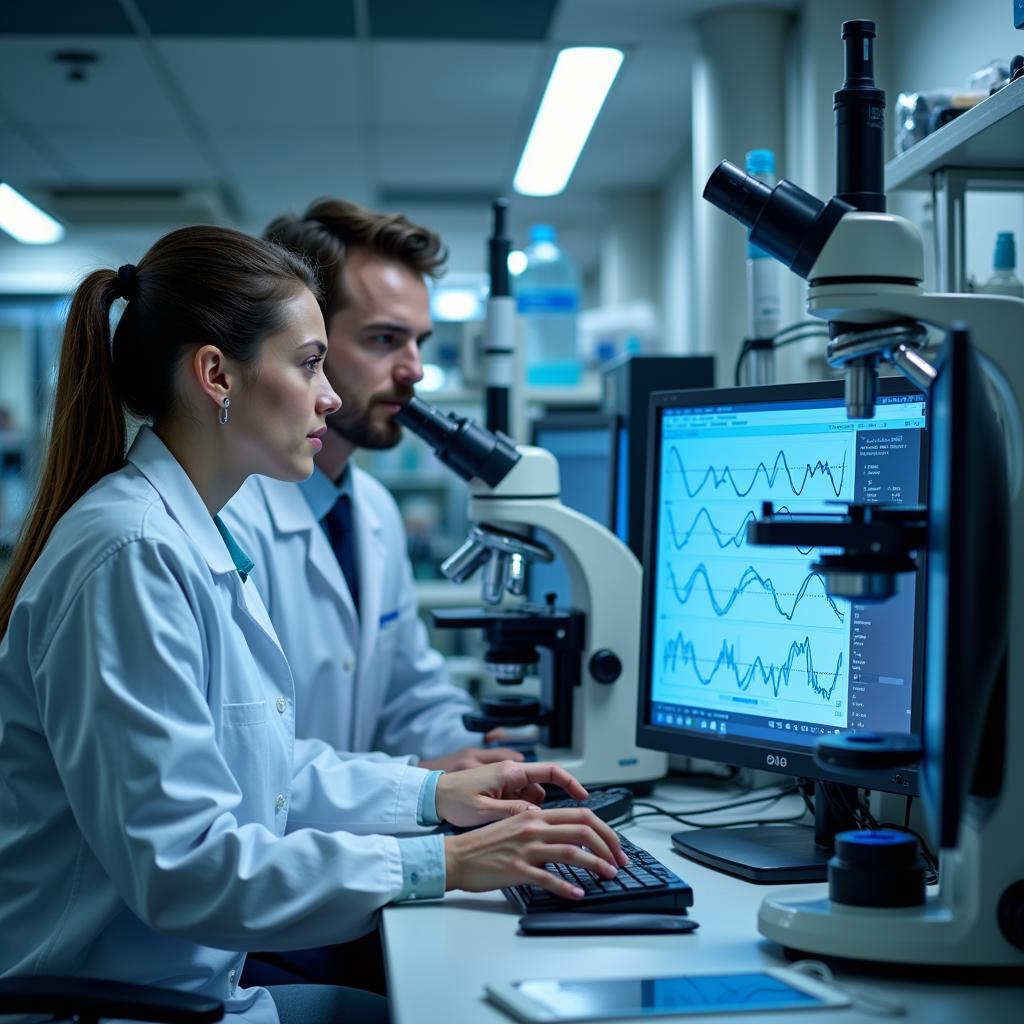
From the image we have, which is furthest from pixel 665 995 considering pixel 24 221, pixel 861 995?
pixel 24 221

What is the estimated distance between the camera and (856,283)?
2.83 ft

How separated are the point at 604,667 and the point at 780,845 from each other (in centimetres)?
41

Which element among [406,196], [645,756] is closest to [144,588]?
[645,756]

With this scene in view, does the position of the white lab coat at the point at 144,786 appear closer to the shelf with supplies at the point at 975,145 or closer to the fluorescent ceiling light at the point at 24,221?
the shelf with supplies at the point at 975,145

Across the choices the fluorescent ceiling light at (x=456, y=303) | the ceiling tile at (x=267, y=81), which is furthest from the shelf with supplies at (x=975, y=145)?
the fluorescent ceiling light at (x=456, y=303)

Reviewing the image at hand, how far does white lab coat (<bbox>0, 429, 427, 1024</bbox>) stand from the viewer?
91cm

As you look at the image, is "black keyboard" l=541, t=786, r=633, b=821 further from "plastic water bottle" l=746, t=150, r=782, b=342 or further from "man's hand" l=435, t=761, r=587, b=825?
"plastic water bottle" l=746, t=150, r=782, b=342

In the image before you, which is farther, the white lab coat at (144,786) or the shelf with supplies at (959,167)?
the shelf with supplies at (959,167)

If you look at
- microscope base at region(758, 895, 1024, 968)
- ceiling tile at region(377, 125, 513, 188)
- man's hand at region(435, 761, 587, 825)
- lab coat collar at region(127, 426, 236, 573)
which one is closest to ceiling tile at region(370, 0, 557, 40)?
ceiling tile at region(377, 125, 513, 188)

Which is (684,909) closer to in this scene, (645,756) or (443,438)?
(645,756)

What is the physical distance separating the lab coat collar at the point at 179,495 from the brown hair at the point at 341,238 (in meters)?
0.69

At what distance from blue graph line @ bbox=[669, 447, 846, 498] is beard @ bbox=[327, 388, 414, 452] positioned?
63 centimetres

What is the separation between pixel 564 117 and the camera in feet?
13.5

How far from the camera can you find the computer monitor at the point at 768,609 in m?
1.03
